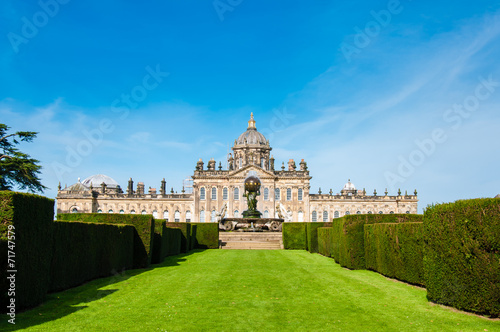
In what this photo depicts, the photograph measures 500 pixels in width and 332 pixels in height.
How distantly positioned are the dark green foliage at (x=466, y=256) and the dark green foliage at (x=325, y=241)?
10965mm

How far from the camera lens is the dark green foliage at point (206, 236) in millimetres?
27891

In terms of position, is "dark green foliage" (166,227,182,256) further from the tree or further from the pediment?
the pediment

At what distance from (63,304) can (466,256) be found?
26.6ft

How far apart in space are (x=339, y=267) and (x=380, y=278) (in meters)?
3.40

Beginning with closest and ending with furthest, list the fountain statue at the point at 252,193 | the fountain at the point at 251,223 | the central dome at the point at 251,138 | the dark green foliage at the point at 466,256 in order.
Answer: the dark green foliage at the point at 466,256
the fountain at the point at 251,223
the fountain statue at the point at 252,193
the central dome at the point at 251,138

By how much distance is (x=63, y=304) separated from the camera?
897 cm

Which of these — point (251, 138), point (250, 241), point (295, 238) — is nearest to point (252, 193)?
point (250, 241)

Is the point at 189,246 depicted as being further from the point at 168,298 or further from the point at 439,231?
the point at 439,231

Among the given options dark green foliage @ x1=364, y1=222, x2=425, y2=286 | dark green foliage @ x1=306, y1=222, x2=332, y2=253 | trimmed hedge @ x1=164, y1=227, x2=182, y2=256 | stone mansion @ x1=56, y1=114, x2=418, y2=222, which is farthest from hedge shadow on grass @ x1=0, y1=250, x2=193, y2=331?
stone mansion @ x1=56, y1=114, x2=418, y2=222

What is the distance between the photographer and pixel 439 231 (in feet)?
29.2

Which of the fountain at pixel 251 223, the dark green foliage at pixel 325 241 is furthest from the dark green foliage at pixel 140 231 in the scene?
the fountain at pixel 251 223

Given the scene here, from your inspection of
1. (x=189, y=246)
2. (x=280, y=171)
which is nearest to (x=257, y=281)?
(x=189, y=246)

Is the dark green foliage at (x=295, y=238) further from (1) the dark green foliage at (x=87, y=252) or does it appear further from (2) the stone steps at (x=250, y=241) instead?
(1) the dark green foliage at (x=87, y=252)

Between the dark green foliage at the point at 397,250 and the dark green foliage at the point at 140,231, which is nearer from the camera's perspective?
the dark green foliage at the point at 397,250
